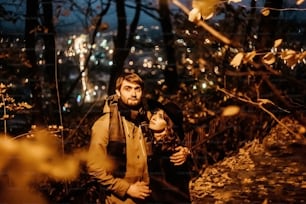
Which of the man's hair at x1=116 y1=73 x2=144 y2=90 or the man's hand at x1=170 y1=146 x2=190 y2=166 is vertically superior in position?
the man's hair at x1=116 y1=73 x2=144 y2=90

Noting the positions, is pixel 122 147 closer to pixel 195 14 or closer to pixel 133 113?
pixel 133 113

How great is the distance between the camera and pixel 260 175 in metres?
6.61

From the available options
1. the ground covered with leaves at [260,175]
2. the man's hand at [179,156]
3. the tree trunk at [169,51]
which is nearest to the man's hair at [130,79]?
the man's hand at [179,156]

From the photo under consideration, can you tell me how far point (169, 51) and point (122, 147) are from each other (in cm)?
674

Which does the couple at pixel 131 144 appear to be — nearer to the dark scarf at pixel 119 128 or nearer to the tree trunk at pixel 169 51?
the dark scarf at pixel 119 128

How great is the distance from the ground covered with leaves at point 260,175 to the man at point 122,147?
2.07m

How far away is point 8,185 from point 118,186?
2.74 m

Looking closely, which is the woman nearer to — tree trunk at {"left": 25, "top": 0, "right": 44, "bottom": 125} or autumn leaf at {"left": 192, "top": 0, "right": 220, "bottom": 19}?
autumn leaf at {"left": 192, "top": 0, "right": 220, "bottom": 19}

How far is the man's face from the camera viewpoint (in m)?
3.67

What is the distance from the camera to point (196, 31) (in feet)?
24.6

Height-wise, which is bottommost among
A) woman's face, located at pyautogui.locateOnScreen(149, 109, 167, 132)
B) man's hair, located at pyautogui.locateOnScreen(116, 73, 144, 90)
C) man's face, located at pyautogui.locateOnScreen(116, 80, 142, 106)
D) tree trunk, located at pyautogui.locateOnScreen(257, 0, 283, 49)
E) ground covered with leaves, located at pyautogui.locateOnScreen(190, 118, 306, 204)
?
ground covered with leaves, located at pyautogui.locateOnScreen(190, 118, 306, 204)

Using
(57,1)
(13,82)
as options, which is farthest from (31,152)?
(57,1)

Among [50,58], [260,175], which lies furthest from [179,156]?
[50,58]

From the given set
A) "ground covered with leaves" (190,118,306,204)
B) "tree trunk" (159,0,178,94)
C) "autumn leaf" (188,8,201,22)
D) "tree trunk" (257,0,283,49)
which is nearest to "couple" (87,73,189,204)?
"autumn leaf" (188,8,201,22)
